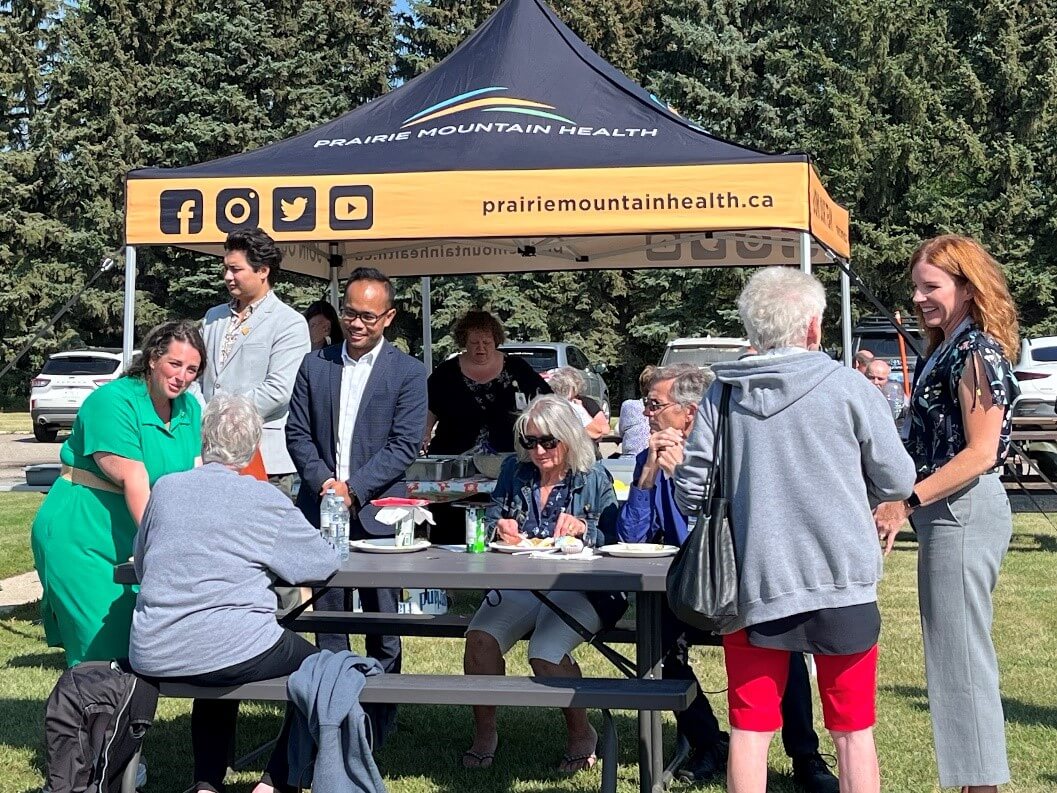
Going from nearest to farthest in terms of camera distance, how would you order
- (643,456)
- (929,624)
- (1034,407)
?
(929,624) → (643,456) → (1034,407)

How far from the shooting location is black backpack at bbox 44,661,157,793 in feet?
12.3

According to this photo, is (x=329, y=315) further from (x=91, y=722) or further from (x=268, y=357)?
(x=91, y=722)

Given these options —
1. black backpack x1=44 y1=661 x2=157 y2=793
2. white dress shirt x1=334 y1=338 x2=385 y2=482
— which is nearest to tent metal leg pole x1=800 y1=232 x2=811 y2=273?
white dress shirt x1=334 y1=338 x2=385 y2=482

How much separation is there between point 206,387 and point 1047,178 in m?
29.8

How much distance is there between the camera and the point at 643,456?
446 cm

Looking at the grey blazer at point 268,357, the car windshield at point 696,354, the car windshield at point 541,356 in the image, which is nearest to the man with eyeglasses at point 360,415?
the grey blazer at point 268,357

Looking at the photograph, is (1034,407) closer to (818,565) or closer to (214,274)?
(818,565)

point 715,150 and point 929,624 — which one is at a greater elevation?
point 715,150

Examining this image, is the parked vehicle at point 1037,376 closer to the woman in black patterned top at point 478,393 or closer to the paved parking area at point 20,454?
the woman in black patterned top at point 478,393

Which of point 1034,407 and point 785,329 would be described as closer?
point 785,329

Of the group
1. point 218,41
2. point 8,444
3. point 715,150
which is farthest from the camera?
point 218,41

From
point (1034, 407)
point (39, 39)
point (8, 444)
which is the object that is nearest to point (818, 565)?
point (1034, 407)

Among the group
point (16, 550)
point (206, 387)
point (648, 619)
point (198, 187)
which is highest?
point (198, 187)

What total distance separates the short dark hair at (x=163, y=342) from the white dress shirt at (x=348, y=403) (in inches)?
35.1
